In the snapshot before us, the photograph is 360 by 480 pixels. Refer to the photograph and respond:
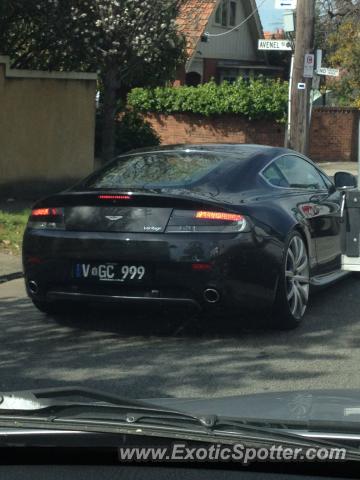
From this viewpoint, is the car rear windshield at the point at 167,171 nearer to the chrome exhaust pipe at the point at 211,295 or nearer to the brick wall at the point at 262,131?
the chrome exhaust pipe at the point at 211,295

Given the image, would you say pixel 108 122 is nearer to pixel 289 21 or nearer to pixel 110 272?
pixel 289 21

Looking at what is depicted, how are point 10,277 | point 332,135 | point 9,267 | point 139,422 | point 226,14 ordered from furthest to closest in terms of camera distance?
1. point 226,14
2. point 332,135
3. point 9,267
4. point 10,277
5. point 139,422

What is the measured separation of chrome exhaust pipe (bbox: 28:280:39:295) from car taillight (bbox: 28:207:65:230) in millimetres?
417

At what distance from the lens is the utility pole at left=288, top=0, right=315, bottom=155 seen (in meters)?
15.5

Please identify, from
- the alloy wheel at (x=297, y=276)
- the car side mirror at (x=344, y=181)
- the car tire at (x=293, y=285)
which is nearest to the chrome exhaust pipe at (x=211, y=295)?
the car tire at (x=293, y=285)

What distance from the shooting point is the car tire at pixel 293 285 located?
6.82 m

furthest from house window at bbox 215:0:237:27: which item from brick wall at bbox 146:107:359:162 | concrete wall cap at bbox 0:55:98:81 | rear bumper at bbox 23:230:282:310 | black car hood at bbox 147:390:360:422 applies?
black car hood at bbox 147:390:360:422

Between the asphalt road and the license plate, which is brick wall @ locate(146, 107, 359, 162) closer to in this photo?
the asphalt road

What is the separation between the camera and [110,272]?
6.61m

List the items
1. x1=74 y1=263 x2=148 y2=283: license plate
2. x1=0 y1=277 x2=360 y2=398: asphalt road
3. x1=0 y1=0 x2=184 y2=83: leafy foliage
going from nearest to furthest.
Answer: x1=0 y1=277 x2=360 y2=398: asphalt road
x1=74 y1=263 x2=148 y2=283: license plate
x1=0 y1=0 x2=184 y2=83: leafy foliage

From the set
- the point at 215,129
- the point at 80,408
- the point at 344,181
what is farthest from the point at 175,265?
the point at 215,129

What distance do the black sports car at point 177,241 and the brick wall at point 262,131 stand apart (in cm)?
1870

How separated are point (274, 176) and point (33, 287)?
2.12 meters

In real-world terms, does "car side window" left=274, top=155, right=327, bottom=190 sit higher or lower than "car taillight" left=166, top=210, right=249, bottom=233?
higher
